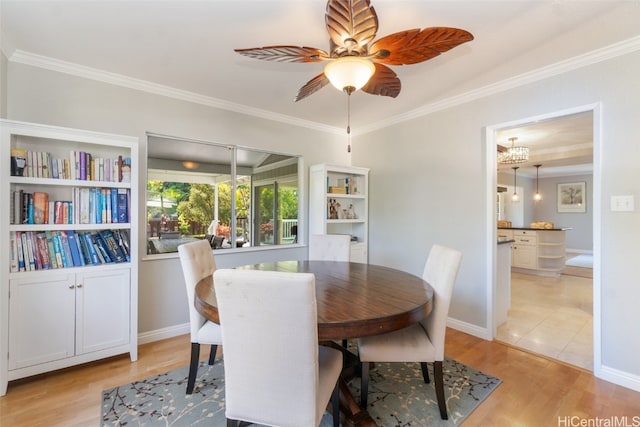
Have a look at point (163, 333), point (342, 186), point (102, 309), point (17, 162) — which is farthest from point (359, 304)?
point (342, 186)

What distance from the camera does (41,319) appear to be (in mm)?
2043

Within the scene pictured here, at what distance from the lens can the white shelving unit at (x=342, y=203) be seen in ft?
12.2

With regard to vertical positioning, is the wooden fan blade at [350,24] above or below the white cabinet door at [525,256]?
above

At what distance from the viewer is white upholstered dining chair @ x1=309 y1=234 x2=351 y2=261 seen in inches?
113

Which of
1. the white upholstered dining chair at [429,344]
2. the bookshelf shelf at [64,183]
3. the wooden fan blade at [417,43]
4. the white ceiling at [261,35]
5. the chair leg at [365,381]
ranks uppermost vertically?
the white ceiling at [261,35]

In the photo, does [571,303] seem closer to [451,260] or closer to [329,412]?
[451,260]

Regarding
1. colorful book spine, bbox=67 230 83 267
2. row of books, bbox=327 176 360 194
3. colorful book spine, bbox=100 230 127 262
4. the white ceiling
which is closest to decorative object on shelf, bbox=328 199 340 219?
row of books, bbox=327 176 360 194

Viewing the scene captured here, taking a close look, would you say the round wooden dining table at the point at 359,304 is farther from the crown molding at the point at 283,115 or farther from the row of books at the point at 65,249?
the crown molding at the point at 283,115

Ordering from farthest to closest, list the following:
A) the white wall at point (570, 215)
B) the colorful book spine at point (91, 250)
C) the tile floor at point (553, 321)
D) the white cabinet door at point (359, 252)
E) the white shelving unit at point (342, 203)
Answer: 1. the white wall at point (570, 215)
2. the white cabinet door at point (359, 252)
3. the white shelving unit at point (342, 203)
4. the tile floor at point (553, 321)
5. the colorful book spine at point (91, 250)

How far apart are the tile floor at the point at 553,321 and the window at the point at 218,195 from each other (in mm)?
2768

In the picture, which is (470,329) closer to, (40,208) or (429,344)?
(429,344)

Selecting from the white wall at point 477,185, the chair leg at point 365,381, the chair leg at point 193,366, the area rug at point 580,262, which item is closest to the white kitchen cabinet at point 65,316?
the chair leg at point 193,366

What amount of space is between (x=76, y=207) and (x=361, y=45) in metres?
2.42

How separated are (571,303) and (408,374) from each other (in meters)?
3.18
